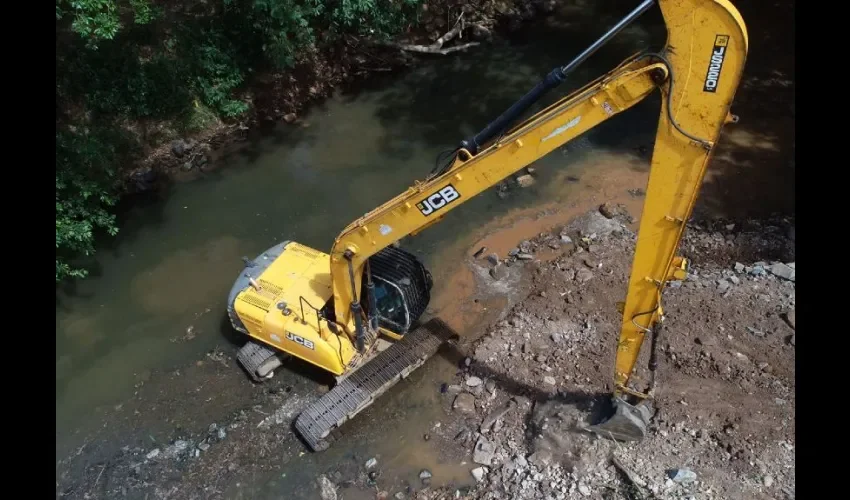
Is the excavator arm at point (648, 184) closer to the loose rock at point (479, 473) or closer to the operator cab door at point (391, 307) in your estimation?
the operator cab door at point (391, 307)

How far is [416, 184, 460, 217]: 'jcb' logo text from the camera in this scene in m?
6.50

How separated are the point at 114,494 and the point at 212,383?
6.31 feet

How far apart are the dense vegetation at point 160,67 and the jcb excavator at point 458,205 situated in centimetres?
434

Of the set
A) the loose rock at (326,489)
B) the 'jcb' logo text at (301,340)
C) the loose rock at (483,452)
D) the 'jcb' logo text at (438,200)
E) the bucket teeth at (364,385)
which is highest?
the 'jcb' logo text at (438,200)

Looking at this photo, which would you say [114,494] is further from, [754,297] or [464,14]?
[464,14]

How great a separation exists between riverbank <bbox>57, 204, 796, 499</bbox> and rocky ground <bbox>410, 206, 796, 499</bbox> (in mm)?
20

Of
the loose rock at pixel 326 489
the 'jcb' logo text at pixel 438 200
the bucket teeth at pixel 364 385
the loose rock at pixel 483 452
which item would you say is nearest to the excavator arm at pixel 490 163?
the 'jcb' logo text at pixel 438 200

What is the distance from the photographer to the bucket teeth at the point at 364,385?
26.7 ft

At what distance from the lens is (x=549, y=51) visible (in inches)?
633

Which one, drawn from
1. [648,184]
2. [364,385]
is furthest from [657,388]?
[364,385]

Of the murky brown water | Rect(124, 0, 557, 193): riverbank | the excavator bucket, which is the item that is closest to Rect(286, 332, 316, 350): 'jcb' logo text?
the murky brown water

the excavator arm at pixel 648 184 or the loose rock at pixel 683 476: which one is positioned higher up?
the excavator arm at pixel 648 184

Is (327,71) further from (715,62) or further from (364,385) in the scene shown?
(715,62)

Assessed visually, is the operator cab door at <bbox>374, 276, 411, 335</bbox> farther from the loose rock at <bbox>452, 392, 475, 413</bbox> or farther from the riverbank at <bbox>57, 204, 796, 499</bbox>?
the loose rock at <bbox>452, 392, 475, 413</bbox>
